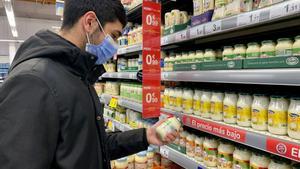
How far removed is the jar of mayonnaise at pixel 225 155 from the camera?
1.42 m

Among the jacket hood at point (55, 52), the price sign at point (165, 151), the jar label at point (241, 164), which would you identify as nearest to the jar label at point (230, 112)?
the jar label at point (241, 164)

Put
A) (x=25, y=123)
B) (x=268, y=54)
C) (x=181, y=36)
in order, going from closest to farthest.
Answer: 1. (x=25, y=123)
2. (x=268, y=54)
3. (x=181, y=36)

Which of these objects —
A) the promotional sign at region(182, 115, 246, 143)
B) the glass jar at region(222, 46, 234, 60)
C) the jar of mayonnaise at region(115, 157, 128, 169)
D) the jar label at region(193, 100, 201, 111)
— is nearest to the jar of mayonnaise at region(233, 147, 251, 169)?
the promotional sign at region(182, 115, 246, 143)

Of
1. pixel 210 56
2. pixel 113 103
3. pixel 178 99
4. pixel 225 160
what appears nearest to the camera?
pixel 225 160

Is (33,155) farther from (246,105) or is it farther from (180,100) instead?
(180,100)

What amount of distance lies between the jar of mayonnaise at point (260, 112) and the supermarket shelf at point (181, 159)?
1.47 ft

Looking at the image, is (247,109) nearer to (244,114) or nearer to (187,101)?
(244,114)

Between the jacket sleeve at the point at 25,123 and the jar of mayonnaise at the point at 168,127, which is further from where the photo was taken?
the jar of mayonnaise at the point at 168,127

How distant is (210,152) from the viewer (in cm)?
152

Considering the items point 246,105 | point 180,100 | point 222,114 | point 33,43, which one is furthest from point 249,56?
point 33,43

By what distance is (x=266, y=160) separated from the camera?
124cm

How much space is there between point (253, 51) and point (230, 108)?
312mm

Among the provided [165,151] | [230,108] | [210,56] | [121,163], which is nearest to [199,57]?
[210,56]

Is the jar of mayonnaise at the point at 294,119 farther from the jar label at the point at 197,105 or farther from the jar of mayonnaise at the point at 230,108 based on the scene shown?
the jar label at the point at 197,105
